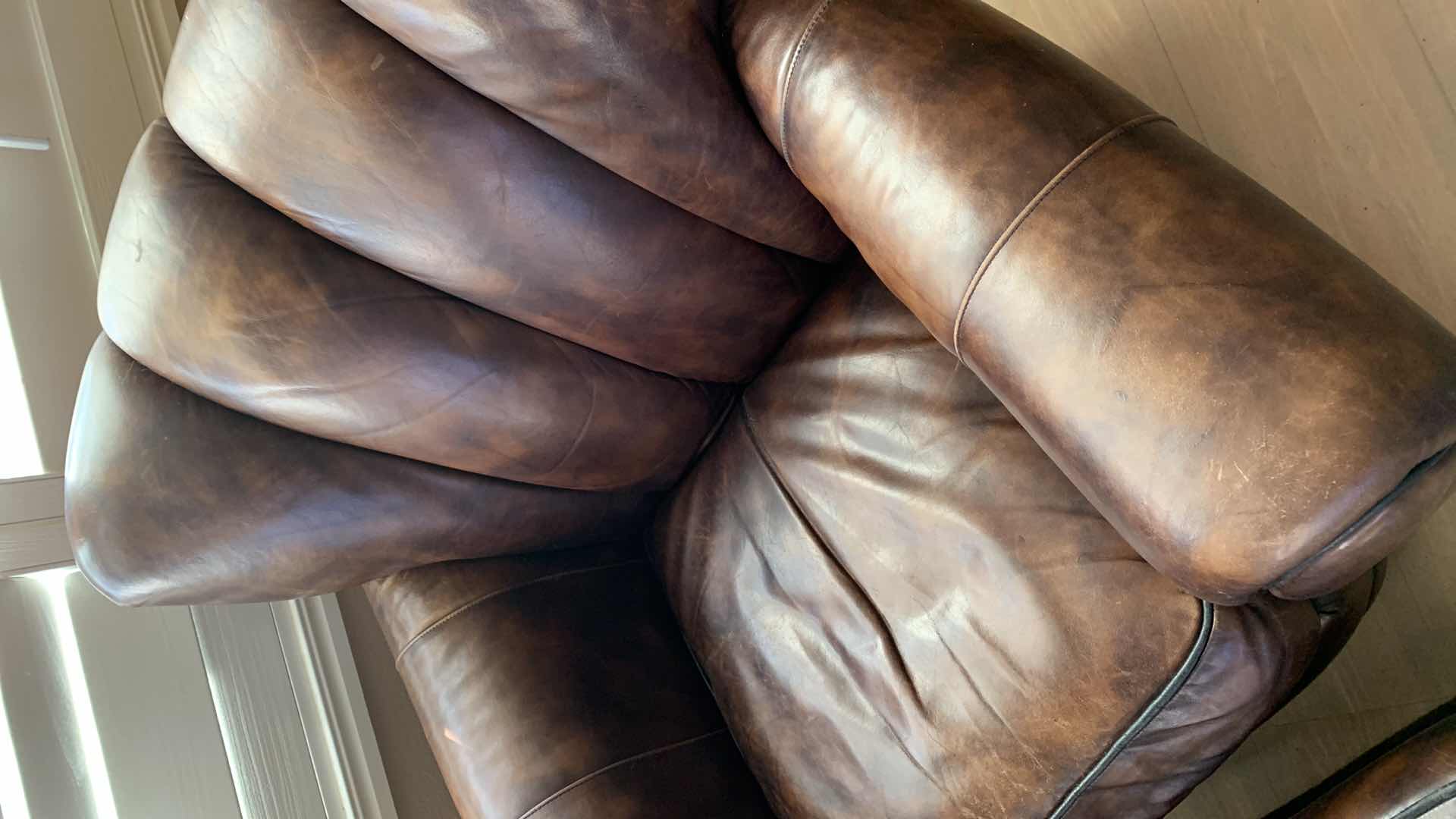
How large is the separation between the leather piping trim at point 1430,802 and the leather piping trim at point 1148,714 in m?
0.15

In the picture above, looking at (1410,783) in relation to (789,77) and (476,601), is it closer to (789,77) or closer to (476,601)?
(789,77)

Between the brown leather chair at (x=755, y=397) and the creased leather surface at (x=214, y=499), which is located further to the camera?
the creased leather surface at (x=214, y=499)

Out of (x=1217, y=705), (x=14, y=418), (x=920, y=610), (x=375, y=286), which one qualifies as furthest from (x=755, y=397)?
(x=14, y=418)

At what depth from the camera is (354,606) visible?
58.6 inches

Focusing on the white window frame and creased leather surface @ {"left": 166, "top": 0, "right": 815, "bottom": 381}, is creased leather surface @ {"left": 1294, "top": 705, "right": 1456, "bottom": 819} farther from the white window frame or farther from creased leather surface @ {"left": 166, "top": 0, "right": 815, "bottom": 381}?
the white window frame

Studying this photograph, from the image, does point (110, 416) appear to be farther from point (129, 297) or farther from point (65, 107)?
point (65, 107)

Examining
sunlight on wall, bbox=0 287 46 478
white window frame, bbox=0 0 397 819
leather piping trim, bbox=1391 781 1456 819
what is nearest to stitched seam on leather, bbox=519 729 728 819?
white window frame, bbox=0 0 397 819

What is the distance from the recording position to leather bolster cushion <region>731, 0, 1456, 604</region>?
23.2 inches

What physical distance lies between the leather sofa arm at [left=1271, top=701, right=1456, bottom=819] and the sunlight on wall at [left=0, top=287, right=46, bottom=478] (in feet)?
4.63

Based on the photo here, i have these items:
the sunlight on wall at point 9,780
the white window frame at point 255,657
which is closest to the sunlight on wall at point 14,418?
the white window frame at point 255,657

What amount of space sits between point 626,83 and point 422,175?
0.18 meters

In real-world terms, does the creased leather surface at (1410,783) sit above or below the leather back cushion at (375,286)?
below

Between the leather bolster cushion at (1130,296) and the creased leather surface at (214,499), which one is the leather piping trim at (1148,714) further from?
the creased leather surface at (214,499)

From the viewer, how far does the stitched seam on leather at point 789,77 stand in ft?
2.61
